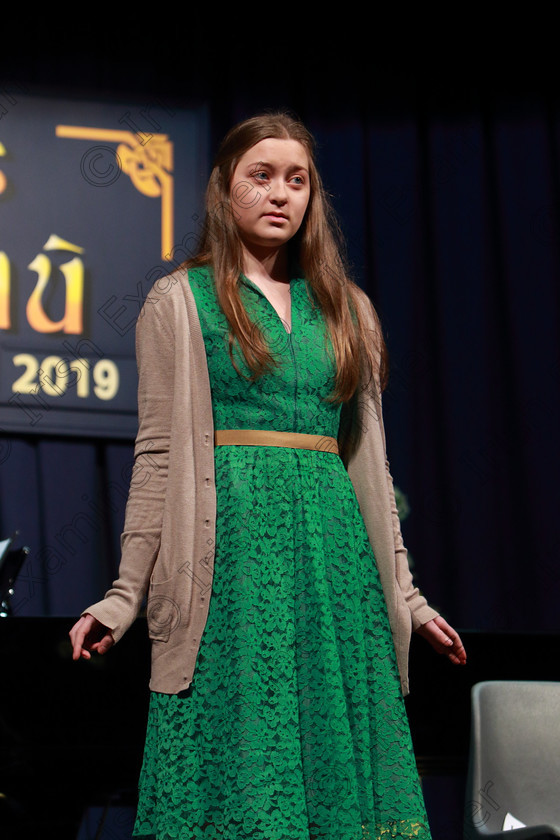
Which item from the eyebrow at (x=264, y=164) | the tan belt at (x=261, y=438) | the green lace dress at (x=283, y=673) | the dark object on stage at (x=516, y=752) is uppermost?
the eyebrow at (x=264, y=164)

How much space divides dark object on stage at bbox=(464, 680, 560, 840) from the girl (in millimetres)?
392

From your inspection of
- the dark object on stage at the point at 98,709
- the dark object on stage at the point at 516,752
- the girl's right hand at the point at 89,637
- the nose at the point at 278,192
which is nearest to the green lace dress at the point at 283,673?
the girl's right hand at the point at 89,637

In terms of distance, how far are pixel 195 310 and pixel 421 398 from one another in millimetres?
1919

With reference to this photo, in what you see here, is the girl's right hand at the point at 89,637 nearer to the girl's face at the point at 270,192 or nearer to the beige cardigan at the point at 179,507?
the beige cardigan at the point at 179,507

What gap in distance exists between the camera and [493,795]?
5.92 ft

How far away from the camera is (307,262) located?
5.64 ft

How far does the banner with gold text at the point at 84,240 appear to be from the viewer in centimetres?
310

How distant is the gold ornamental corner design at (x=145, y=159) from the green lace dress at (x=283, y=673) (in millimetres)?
1808

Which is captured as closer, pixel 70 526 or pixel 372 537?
pixel 372 537

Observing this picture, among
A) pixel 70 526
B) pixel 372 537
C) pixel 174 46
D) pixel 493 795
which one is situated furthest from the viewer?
pixel 174 46

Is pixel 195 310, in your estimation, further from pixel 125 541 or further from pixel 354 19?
pixel 354 19

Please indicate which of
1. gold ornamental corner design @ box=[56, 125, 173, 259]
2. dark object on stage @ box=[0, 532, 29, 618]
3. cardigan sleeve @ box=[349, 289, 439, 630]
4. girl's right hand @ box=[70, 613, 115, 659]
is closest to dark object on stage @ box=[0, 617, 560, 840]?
dark object on stage @ box=[0, 532, 29, 618]

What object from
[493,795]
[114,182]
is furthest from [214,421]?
[114,182]

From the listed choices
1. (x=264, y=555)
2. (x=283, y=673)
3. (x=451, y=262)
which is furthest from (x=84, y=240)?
(x=283, y=673)
